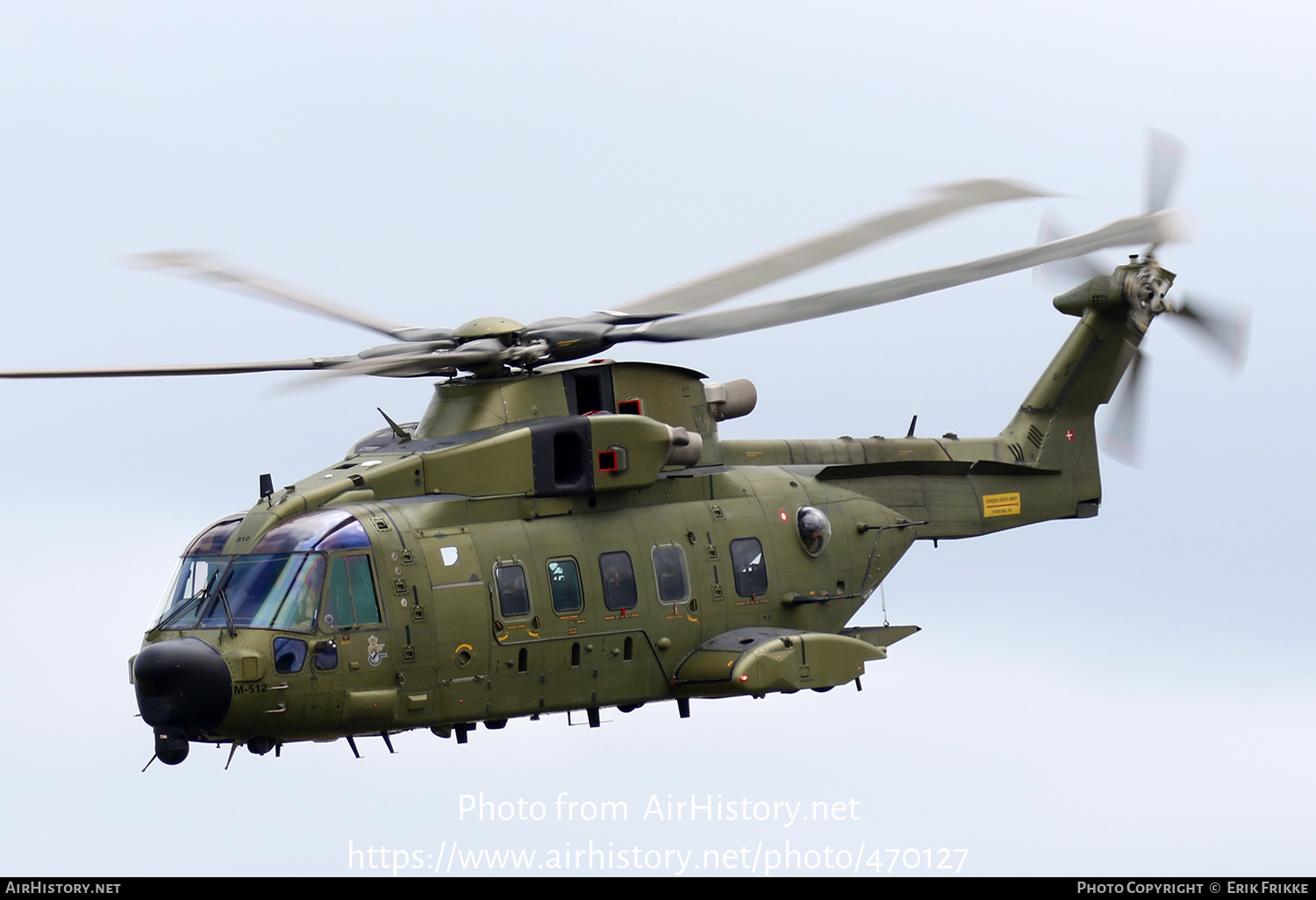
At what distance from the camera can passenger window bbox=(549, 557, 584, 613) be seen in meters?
18.8

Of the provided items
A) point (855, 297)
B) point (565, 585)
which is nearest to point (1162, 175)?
point (855, 297)

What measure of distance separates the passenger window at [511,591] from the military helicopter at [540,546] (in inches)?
1.0

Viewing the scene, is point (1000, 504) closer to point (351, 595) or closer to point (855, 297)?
point (855, 297)

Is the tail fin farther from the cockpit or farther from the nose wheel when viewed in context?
the nose wheel

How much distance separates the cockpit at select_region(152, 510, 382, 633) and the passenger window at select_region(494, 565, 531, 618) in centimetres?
134

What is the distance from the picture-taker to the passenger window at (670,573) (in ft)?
64.3

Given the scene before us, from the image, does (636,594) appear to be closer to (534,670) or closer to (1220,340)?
(534,670)

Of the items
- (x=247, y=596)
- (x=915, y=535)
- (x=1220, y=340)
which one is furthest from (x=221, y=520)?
(x=1220, y=340)

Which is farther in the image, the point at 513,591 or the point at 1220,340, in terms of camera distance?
the point at 1220,340

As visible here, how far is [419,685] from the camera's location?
17.9 meters

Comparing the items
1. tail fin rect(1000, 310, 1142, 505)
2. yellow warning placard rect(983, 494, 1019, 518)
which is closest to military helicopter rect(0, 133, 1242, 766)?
yellow warning placard rect(983, 494, 1019, 518)

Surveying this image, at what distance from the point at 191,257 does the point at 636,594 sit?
A: 5998 mm

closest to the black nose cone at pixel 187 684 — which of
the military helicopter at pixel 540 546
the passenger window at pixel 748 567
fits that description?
the military helicopter at pixel 540 546

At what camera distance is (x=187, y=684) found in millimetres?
16891
